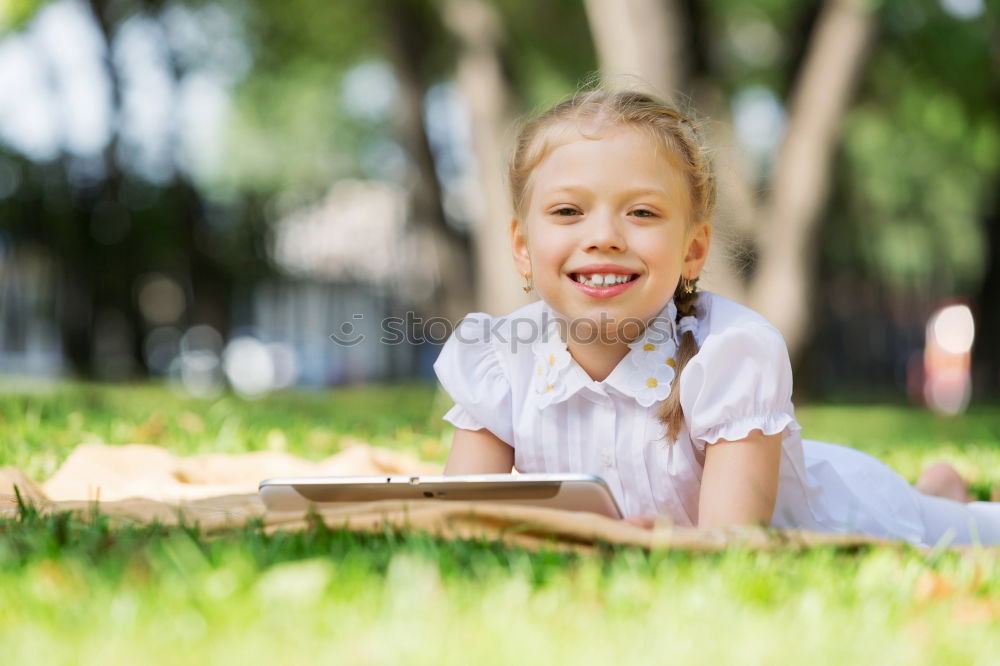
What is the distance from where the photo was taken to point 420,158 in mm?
13109

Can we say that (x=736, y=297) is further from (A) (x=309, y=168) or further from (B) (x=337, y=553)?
(A) (x=309, y=168)

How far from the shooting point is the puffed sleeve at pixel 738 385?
2572 mm

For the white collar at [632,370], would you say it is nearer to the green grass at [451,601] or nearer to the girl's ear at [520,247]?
the girl's ear at [520,247]

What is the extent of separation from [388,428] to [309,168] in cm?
2025

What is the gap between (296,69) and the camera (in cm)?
1994

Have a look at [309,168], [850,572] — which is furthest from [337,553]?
[309,168]

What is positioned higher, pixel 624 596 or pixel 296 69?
pixel 296 69

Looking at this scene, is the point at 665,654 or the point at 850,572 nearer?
the point at 665,654

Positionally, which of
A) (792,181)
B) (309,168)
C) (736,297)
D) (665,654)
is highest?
(309,168)

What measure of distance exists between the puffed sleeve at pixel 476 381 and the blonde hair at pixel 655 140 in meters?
0.36

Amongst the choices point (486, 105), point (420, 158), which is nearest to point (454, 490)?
point (486, 105)

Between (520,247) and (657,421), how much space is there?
2.13 ft

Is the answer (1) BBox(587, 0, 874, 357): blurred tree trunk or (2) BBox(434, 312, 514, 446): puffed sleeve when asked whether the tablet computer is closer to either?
(2) BBox(434, 312, 514, 446): puffed sleeve

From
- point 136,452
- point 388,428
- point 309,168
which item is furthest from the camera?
point 309,168
